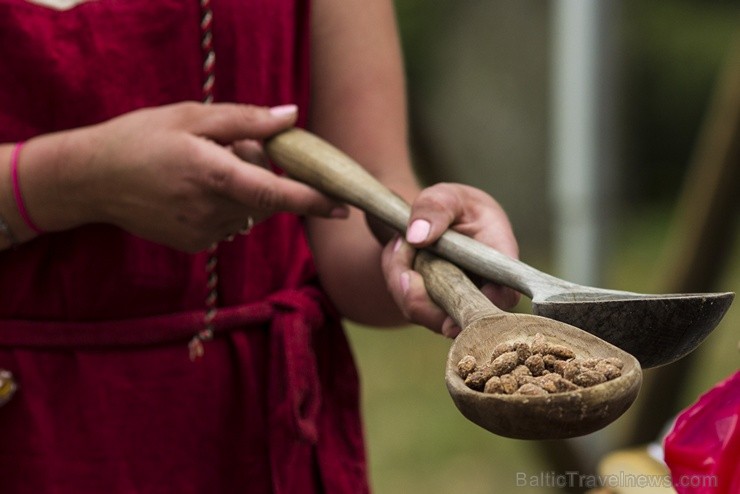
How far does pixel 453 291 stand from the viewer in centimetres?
92

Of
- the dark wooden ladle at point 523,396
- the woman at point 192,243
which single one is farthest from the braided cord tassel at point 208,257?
the dark wooden ladle at point 523,396

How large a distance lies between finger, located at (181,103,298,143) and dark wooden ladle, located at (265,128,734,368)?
Result: 10 cm

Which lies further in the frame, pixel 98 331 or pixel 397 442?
pixel 397 442

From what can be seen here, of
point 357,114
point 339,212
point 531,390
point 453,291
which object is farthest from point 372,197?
point 531,390

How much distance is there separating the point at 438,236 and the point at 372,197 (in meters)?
0.10

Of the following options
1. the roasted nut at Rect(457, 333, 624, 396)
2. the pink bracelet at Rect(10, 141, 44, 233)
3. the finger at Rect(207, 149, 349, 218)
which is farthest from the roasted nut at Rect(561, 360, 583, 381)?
the pink bracelet at Rect(10, 141, 44, 233)

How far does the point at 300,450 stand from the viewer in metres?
1.25

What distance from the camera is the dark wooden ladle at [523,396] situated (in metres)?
0.71

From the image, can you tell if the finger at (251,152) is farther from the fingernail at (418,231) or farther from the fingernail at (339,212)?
the fingernail at (418,231)

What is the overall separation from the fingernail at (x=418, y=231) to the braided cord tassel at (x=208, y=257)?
267 mm

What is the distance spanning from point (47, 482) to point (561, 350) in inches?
26.3

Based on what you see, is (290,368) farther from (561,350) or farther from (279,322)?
(561,350)

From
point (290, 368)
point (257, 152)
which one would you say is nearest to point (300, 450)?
point (290, 368)

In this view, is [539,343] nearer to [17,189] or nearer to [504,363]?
[504,363]
